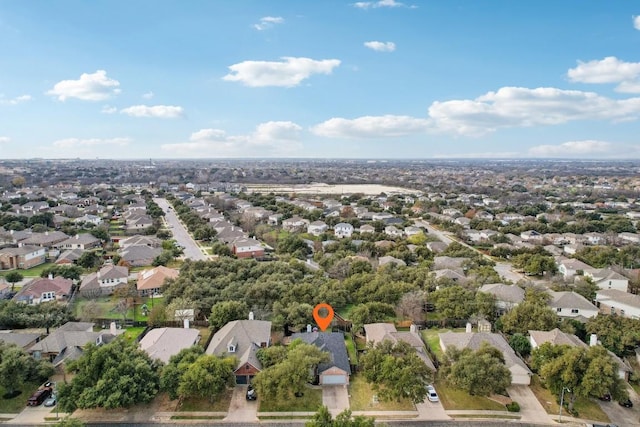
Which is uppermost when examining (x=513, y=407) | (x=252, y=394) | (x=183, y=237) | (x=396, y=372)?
(x=396, y=372)

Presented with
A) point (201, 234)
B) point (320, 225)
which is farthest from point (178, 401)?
point (320, 225)

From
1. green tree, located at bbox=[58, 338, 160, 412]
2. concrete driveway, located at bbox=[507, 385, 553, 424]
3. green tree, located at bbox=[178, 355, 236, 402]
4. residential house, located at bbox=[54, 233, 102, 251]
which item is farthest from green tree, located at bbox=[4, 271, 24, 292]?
concrete driveway, located at bbox=[507, 385, 553, 424]

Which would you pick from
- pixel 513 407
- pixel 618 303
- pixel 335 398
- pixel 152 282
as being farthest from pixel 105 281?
pixel 618 303

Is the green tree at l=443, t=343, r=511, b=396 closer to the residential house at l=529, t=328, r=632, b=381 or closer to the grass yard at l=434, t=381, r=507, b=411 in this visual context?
the grass yard at l=434, t=381, r=507, b=411

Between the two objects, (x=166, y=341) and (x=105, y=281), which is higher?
(x=166, y=341)

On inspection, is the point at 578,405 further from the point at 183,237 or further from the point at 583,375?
the point at 183,237

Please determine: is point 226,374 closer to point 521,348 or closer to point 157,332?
point 157,332

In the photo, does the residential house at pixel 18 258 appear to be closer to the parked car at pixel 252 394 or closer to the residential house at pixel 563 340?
the parked car at pixel 252 394
